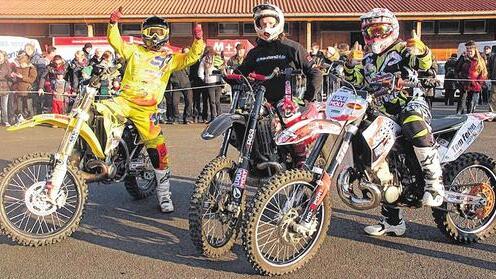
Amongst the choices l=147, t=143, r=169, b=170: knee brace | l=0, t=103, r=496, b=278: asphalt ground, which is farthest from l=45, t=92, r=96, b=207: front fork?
l=147, t=143, r=169, b=170: knee brace

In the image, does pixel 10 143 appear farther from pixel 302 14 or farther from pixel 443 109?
pixel 302 14

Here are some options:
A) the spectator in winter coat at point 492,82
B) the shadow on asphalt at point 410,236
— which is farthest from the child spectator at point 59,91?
the spectator in winter coat at point 492,82

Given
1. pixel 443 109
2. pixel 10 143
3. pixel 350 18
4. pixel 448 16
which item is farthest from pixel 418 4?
pixel 10 143

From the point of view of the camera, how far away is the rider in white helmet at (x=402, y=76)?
177 inches

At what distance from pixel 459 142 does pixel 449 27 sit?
2918 centimetres

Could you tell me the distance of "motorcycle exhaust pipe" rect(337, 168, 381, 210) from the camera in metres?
4.40

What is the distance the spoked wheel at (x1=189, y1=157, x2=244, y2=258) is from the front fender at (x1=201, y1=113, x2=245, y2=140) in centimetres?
23

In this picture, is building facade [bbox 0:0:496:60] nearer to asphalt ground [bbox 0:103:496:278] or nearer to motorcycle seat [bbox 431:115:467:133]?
asphalt ground [bbox 0:103:496:278]


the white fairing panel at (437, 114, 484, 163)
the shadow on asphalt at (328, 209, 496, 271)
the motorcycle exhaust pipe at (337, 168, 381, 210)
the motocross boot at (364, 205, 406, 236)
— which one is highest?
the white fairing panel at (437, 114, 484, 163)

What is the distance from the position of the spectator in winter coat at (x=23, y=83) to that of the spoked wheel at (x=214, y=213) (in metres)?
10.7

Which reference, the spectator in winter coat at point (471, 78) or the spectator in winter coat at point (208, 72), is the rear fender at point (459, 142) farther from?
the spectator in winter coat at point (471, 78)

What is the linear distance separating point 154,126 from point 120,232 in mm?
1142

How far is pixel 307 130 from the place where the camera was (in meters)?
4.06

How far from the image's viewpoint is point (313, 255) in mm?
4336
